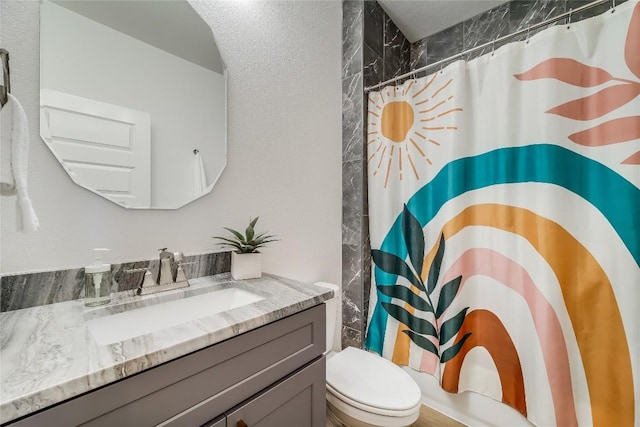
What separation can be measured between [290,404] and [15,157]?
3.05ft

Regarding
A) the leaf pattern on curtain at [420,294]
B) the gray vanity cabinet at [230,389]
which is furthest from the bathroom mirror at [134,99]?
the leaf pattern on curtain at [420,294]

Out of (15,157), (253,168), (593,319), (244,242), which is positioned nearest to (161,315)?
(244,242)

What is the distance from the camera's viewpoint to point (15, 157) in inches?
24.0

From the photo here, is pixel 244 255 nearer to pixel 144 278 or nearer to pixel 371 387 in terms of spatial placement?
pixel 144 278

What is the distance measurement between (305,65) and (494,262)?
4.83 feet

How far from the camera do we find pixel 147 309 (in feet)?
2.70

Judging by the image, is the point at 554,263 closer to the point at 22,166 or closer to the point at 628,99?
the point at 628,99

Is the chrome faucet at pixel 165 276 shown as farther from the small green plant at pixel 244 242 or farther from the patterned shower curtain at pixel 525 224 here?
the patterned shower curtain at pixel 525 224

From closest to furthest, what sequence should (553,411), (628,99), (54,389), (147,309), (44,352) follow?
(54,389) → (44,352) → (147,309) → (628,99) → (553,411)

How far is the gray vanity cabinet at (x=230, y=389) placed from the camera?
0.49 meters

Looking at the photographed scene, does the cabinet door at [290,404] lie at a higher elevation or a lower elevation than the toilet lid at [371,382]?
higher

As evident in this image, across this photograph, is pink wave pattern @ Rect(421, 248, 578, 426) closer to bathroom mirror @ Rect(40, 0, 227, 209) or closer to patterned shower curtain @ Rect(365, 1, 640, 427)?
patterned shower curtain @ Rect(365, 1, 640, 427)

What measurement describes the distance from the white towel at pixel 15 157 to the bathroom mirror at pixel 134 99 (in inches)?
8.9

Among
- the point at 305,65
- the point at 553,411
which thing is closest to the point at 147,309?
the point at 305,65
